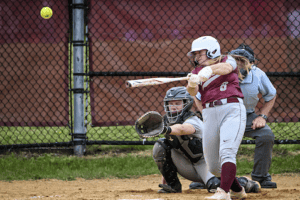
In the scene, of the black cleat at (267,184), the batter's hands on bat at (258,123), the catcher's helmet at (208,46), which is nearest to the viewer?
the catcher's helmet at (208,46)

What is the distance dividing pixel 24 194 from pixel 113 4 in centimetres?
282

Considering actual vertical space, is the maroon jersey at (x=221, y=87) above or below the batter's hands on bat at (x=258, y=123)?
above

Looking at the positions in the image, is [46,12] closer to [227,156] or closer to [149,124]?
[149,124]

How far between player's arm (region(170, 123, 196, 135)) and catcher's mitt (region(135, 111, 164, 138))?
149 millimetres

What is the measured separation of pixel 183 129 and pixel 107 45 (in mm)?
2377

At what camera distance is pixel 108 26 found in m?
5.27

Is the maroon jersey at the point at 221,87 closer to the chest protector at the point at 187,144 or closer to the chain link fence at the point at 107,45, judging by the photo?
the chest protector at the point at 187,144

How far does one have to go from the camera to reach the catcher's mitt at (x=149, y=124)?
3.13 metres

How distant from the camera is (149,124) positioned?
3.24 meters

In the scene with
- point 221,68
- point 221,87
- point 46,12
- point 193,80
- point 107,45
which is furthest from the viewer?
point 107,45

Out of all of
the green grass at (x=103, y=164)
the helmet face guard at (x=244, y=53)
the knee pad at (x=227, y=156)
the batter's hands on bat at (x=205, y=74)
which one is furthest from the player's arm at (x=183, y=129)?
the green grass at (x=103, y=164)

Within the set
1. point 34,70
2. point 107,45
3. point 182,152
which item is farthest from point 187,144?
point 34,70

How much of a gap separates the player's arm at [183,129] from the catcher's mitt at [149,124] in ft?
0.49

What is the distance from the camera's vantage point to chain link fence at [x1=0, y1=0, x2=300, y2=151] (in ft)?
17.2
